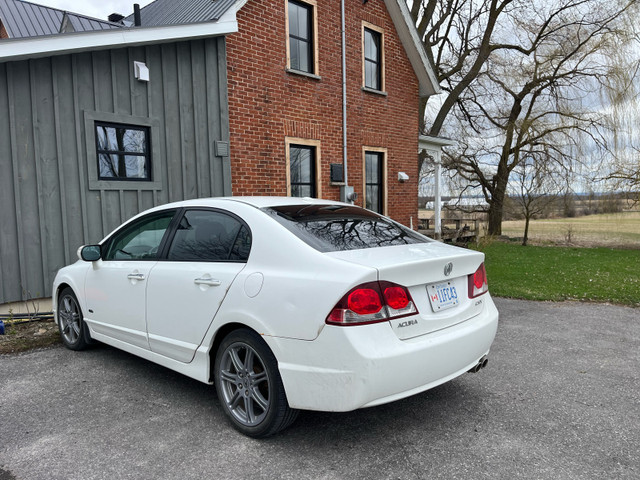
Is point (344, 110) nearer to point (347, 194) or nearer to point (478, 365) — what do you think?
point (347, 194)

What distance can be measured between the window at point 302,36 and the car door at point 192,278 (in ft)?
22.1

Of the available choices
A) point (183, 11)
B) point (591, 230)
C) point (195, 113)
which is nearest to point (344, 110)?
point (195, 113)

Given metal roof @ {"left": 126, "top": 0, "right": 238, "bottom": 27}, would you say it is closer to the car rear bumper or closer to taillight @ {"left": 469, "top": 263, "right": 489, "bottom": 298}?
taillight @ {"left": 469, "top": 263, "right": 489, "bottom": 298}

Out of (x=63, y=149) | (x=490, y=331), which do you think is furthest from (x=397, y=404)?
(x=63, y=149)

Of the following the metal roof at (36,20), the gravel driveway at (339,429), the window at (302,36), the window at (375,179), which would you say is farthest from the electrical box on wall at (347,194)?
the metal roof at (36,20)

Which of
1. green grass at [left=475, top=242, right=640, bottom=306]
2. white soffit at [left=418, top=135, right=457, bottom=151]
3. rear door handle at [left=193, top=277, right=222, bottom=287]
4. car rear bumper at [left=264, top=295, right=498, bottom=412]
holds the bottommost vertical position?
green grass at [left=475, top=242, right=640, bottom=306]

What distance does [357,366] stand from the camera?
8.00 feet

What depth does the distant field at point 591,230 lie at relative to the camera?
58.5 ft

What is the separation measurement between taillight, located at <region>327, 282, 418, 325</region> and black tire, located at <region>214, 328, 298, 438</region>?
569mm

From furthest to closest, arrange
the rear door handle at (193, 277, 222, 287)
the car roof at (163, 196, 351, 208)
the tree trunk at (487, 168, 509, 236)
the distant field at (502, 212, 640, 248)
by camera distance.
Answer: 1. the tree trunk at (487, 168, 509, 236)
2. the distant field at (502, 212, 640, 248)
3. the car roof at (163, 196, 351, 208)
4. the rear door handle at (193, 277, 222, 287)

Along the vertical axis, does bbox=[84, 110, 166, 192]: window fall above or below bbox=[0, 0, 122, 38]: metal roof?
below

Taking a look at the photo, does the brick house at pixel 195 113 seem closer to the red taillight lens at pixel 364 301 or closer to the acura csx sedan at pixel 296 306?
the acura csx sedan at pixel 296 306

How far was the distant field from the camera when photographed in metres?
17.8

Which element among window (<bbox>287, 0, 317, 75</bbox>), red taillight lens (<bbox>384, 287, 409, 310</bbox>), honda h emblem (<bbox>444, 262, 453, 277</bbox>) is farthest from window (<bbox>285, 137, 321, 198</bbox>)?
red taillight lens (<bbox>384, 287, 409, 310</bbox>)
